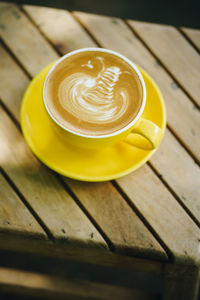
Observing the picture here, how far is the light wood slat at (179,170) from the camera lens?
737mm

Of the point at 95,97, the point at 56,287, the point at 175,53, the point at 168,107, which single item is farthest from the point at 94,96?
the point at 56,287

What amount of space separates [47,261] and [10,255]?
172 millimetres

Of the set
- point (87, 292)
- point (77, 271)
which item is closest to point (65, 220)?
point (87, 292)

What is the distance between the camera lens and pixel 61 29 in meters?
0.89

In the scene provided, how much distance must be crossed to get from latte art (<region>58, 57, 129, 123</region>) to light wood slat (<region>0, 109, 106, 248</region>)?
0.18 m

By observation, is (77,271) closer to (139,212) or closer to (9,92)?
(139,212)

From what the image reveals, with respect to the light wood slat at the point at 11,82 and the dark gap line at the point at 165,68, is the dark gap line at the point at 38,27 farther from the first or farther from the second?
the dark gap line at the point at 165,68

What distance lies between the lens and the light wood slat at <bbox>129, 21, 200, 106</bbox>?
844 mm

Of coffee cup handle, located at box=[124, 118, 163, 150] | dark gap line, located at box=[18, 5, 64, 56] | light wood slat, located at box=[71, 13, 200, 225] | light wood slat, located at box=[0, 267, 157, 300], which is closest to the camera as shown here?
coffee cup handle, located at box=[124, 118, 163, 150]

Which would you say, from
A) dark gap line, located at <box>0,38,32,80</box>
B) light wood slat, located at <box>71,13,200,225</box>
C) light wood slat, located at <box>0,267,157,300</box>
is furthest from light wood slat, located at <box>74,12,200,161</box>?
light wood slat, located at <box>0,267,157,300</box>

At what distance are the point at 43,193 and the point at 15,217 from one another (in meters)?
0.08

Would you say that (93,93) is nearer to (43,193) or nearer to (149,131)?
(149,131)

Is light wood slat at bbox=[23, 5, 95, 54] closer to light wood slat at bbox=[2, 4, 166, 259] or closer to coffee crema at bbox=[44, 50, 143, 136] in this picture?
coffee crema at bbox=[44, 50, 143, 136]

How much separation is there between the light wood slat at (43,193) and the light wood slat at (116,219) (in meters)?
0.03
